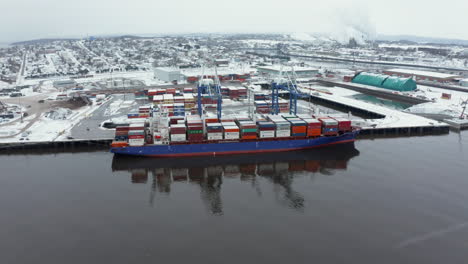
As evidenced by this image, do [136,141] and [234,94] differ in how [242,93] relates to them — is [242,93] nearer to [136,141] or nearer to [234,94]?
[234,94]

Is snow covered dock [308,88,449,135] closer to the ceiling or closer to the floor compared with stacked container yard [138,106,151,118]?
closer to the floor

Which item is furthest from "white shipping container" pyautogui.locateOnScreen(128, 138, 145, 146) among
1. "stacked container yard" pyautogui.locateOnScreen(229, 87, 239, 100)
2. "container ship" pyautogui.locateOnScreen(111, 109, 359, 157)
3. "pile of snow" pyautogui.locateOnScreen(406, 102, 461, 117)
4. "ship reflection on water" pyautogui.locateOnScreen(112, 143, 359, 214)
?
"pile of snow" pyautogui.locateOnScreen(406, 102, 461, 117)

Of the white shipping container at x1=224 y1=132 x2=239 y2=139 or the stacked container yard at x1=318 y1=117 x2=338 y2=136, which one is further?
the stacked container yard at x1=318 y1=117 x2=338 y2=136

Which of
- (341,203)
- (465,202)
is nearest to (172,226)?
(341,203)

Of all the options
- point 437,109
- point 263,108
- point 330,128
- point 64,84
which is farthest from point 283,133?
point 64,84

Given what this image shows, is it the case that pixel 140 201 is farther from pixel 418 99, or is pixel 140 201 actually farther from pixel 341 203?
pixel 418 99

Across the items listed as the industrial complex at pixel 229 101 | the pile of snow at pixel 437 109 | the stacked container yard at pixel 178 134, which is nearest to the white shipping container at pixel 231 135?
the industrial complex at pixel 229 101

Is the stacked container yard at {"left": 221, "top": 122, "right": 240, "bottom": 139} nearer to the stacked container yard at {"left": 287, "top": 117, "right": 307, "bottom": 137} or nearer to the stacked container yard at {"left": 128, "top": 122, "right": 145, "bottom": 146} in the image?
the stacked container yard at {"left": 287, "top": 117, "right": 307, "bottom": 137}
